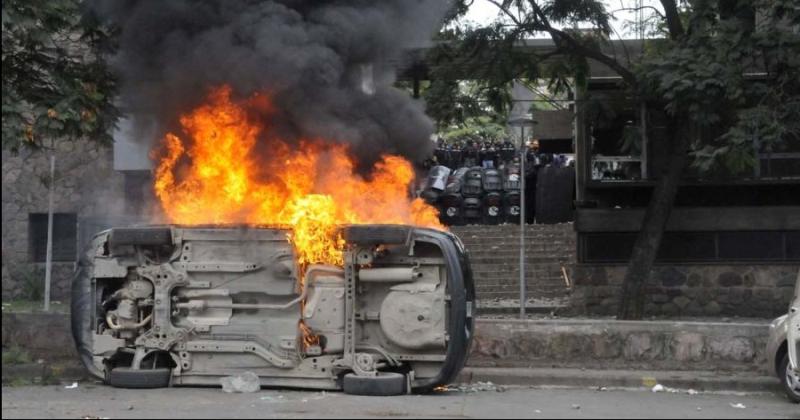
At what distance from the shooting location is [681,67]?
12.5 meters

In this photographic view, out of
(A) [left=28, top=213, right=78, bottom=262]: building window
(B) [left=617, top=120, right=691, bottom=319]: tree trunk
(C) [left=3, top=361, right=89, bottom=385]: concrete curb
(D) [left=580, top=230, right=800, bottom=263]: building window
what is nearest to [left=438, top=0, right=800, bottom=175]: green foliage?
(B) [left=617, top=120, right=691, bottom=319]: tree trunk

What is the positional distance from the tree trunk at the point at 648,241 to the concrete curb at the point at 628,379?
4290mm

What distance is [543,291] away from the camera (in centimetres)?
1791

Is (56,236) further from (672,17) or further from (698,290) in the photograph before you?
(672,17)

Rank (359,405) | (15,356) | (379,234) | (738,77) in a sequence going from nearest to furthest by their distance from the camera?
(359,405) → (379,234) → (15,356) → (738,77)

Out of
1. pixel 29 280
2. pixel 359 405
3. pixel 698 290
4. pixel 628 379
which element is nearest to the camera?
pixel 359 405

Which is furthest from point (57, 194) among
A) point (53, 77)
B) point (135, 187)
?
point (53, 77)

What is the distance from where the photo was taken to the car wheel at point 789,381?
9336 mm

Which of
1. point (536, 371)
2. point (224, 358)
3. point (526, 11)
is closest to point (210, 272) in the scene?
point (224, 358)

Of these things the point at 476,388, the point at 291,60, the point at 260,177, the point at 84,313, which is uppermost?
the point at 291,60

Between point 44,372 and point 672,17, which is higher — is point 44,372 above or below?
below

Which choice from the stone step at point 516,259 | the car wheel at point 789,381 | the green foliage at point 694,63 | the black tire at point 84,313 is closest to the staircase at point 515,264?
the stone step at point 516,259

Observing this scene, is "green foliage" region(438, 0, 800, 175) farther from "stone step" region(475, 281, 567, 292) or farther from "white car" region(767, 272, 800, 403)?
"stone step" region(475, 281, 567, 292)

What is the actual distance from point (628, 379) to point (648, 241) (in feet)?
16.1
